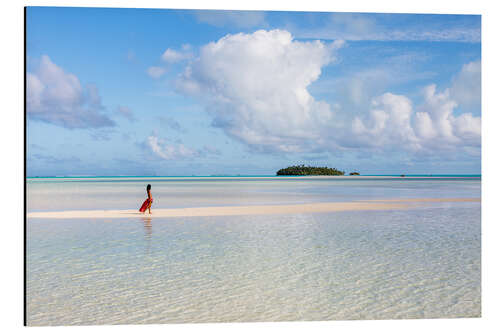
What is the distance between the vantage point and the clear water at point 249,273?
539 cm

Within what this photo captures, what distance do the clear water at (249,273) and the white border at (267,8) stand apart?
0.13m

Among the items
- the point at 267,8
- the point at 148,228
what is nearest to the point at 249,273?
the point at 267,8

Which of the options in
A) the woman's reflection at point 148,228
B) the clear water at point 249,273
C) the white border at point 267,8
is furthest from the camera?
the woman's reflection at point 148,228

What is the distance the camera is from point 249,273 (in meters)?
6.91

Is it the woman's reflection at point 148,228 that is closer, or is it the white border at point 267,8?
the white border at point 267,8

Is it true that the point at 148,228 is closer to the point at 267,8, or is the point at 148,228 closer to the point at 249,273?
the point at 249,273

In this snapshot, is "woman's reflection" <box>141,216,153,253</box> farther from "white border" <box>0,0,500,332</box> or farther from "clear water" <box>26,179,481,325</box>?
"white border" <box>0,0,500,332</box>

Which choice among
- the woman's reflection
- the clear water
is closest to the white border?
the clear water

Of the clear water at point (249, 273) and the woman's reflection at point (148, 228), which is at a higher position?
the woman's reflection at point (148, 228)

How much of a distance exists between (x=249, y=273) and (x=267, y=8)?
471 cm

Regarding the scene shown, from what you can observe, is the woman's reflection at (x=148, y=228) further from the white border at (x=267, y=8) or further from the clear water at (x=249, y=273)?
the white border at (x=267, y=8)

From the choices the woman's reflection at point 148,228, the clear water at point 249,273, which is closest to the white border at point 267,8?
the clear water at point 249,273
